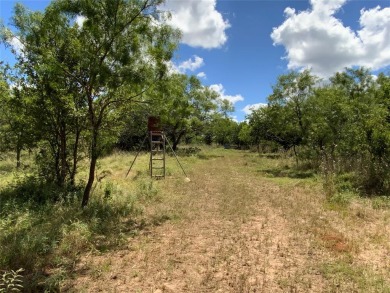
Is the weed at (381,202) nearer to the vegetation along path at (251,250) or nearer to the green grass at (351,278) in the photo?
the vegetation along path at (251,250)

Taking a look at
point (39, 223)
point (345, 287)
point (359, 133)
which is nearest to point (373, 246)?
point (345, 287)

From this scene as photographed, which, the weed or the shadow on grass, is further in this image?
the weed

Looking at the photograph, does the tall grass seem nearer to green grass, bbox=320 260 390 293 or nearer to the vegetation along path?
the vegetation along path

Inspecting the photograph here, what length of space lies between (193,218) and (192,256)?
2.51 m


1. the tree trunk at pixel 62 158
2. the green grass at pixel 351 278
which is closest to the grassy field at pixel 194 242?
the green grass at pixel 351 278

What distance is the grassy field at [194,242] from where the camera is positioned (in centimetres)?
502

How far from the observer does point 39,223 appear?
23.9 feet

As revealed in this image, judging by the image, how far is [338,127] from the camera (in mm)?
16062

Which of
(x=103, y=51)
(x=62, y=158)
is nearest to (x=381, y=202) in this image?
(x=103, y=51)

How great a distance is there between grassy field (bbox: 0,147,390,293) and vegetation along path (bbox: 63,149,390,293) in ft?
0.07

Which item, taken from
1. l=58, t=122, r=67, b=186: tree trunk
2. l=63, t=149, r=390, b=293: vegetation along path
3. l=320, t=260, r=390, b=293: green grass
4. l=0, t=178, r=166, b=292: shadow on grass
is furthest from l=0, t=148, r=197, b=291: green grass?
l=320, t=260, r=390, b=293: green grass

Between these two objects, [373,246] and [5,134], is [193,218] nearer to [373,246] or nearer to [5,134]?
[373,246]

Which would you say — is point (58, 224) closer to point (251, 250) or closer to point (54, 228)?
point (54, 228)

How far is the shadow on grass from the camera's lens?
5.34 metres
